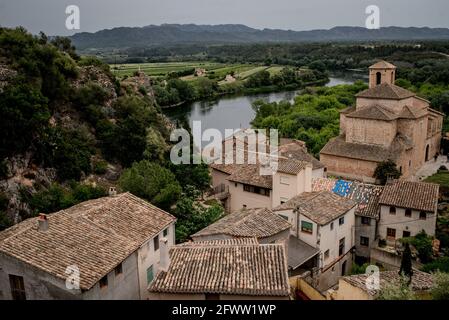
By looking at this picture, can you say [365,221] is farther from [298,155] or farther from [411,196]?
[298,155]

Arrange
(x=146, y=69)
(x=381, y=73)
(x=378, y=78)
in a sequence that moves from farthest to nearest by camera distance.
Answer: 1. (x=146, y=69)
2. (x=378, y=78)
3. (x=381, y=73)

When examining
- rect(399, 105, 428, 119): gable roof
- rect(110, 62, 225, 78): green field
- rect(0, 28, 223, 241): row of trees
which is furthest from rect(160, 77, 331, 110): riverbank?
rect(399, 105, 428, 119): gable roof

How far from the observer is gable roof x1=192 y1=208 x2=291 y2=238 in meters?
16.4

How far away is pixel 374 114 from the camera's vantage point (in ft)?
104

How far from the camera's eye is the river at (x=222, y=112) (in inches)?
2338

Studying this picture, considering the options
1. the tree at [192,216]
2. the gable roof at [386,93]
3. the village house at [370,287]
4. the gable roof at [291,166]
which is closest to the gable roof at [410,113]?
the gable roof at [386,93]

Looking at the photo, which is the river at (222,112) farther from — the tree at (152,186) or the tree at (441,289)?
the tree at (441,289)

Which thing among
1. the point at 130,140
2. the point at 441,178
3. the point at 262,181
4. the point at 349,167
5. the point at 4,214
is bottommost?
the point at 441,178

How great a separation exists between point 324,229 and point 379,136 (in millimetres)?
14987

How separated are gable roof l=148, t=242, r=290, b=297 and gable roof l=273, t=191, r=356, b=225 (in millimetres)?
5841

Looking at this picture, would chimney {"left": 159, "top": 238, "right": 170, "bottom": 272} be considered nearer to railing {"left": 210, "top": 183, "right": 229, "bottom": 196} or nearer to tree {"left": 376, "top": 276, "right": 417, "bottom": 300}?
tree {"left": 376, "top": 276, "right": 417, "bottom": 300}

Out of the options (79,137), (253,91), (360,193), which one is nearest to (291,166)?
(360,193)
